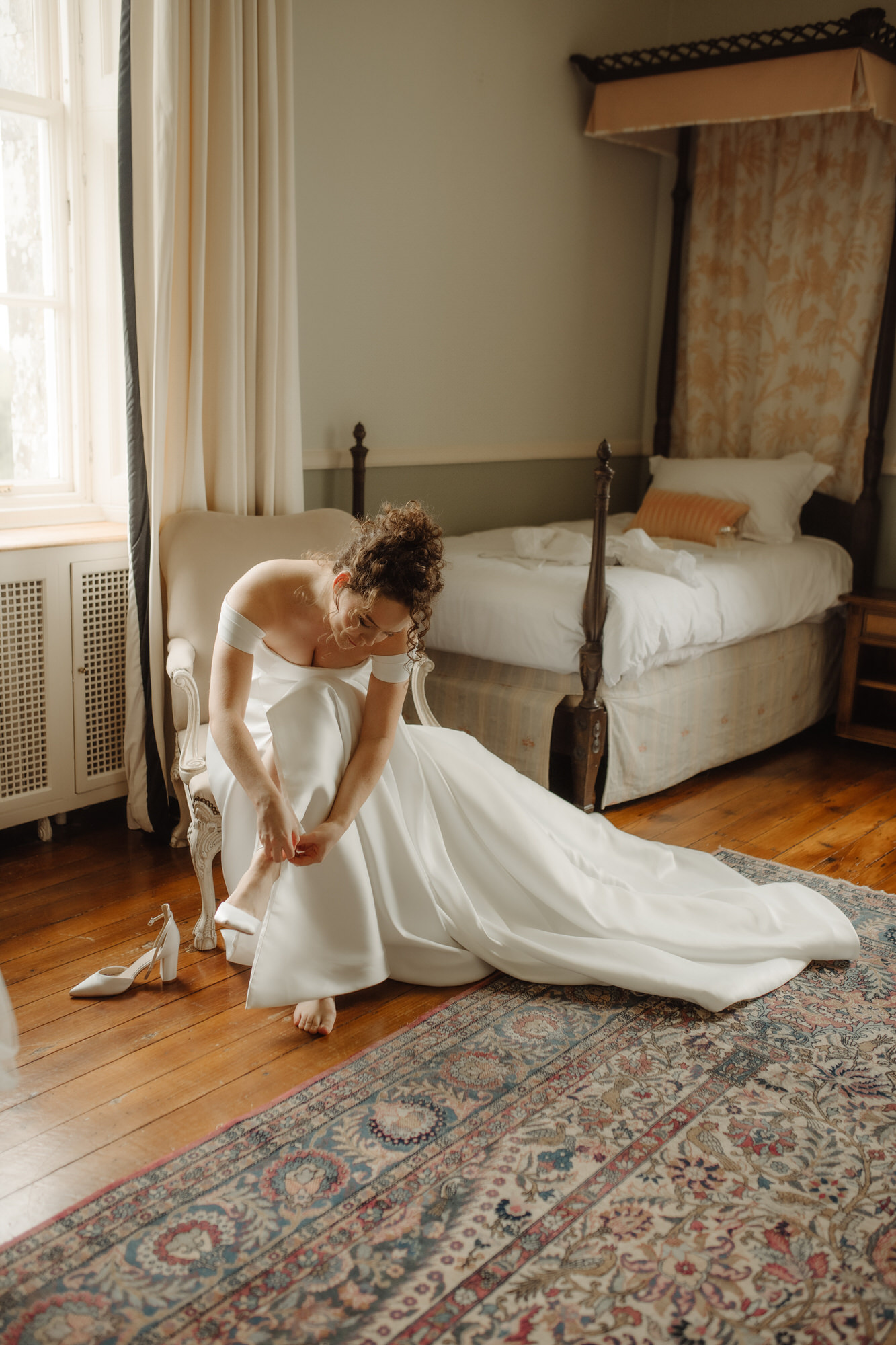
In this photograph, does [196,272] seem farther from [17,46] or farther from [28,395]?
[17,46]

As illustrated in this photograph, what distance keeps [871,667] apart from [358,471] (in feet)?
7.11

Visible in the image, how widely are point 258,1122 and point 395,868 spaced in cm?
58

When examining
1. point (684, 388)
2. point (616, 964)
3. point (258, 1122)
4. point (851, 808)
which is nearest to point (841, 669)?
point (851, 808)

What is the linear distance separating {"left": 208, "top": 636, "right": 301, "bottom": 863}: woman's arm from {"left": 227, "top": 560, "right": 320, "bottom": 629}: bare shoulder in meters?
0.08

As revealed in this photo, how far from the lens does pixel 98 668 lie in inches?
116

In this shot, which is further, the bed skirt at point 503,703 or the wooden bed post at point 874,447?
the wooden bed post at point 874,447

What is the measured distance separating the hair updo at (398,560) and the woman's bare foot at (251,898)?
1.69 feet

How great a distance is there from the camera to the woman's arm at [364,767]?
77.8 inches

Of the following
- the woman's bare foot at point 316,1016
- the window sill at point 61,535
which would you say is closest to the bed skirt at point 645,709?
the window sill at point 61,535

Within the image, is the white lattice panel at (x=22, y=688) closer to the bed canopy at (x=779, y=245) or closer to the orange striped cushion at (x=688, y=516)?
the orange striped cushion at (x=688, y=516)

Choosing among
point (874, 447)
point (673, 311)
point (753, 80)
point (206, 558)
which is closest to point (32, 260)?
point (206, 558)

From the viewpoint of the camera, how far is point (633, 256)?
4867 mm

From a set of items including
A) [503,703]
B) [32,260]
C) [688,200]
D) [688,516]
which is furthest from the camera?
[688,200]

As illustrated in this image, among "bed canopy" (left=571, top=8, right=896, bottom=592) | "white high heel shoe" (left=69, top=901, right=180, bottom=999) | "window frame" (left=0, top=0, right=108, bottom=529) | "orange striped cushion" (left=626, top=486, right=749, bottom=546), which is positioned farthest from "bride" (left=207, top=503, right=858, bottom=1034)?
"bed canopy" (left=571, top=8, right=896, bottom=592)
